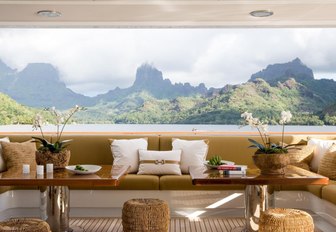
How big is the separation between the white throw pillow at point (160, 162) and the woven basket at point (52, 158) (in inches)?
45.7

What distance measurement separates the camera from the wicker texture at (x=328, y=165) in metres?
4.72

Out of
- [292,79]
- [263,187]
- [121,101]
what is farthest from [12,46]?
[263,187]

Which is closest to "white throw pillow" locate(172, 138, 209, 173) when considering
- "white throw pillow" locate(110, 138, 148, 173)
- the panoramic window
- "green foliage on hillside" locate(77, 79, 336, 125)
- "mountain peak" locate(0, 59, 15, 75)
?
"white throw pillow" locate(110, 138, 148, 173)

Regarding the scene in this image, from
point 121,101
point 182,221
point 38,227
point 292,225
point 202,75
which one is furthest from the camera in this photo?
point 202,75

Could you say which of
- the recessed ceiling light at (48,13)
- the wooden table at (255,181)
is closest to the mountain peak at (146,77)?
the recessed ceiling light at (48,13)

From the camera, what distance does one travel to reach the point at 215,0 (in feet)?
16.9

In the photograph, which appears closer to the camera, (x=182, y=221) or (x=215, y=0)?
(x=182, y=221)

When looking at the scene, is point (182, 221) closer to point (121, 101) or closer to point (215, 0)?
point (215, 0)

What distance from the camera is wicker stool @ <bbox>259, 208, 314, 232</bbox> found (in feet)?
11.6

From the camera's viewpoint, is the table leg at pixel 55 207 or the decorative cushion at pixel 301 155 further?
the decorative cushion at pixel 301 155

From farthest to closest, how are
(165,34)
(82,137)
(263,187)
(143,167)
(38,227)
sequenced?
(165,34) → (82,137) → (143,167) → (263,187) → (38,227)

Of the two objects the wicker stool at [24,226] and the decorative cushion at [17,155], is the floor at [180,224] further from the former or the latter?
the wicker stool at [24,226]

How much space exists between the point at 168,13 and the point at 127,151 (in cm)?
165

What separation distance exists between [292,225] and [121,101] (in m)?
7.52
